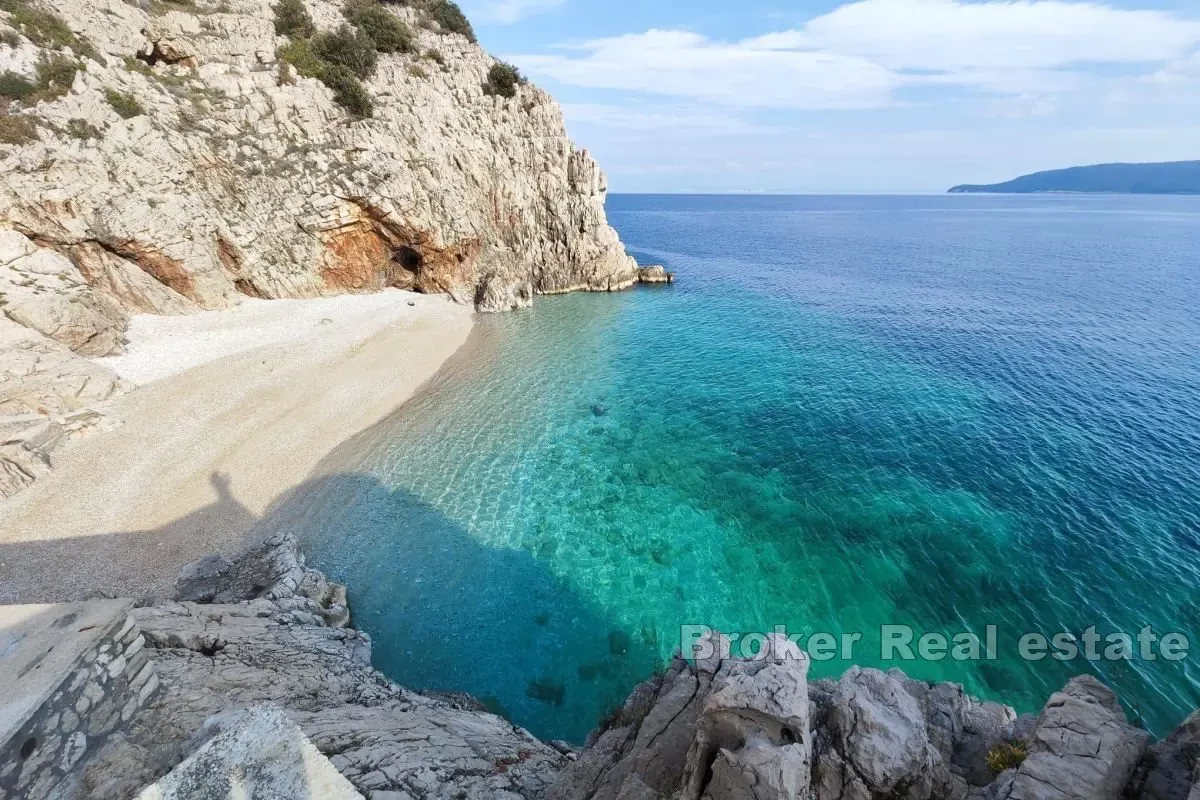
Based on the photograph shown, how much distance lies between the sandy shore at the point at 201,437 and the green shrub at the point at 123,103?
40.9 ft

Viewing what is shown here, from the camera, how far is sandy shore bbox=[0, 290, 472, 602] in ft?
53.3

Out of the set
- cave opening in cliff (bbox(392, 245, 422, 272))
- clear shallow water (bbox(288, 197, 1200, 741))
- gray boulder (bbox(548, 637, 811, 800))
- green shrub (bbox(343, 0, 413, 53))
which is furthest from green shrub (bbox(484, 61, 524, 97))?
gray boulder (bbox(548, 637, 811, 800))

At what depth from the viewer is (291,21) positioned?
4025 centimetres

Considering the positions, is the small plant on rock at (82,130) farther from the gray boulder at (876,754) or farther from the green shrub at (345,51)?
the gray boulder at (876,754)

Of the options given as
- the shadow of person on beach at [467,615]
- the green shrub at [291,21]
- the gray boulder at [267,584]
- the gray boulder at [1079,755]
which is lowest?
the shadow of person on beach at [467,615]

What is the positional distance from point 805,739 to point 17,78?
4552 cm

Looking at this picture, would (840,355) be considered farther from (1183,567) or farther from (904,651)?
(904,651)

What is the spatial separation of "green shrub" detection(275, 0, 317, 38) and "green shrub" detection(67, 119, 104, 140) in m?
18.7

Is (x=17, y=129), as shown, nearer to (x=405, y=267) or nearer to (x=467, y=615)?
(x=405, y=267)

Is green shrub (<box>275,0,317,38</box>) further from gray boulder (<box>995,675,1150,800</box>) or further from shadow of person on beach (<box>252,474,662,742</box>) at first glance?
gray boulder (<box>995,675,1150,800</box>)

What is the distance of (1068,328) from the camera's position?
1673 inches

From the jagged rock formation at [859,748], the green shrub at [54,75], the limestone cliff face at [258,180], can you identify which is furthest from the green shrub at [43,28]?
the jagged rock formation at [859,748]

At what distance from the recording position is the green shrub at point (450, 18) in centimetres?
5253

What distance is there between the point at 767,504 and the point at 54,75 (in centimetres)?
4541
